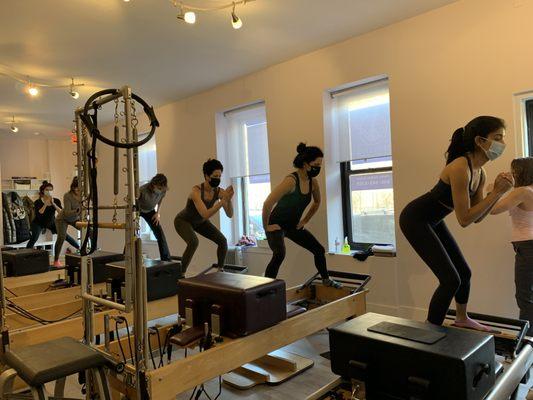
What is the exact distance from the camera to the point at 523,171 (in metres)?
2.54

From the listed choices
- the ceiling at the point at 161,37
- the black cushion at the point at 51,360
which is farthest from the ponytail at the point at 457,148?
the black cushion at the point at 51,360

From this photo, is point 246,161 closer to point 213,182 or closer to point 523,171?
point 213,182

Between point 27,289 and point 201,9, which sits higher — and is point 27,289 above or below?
below

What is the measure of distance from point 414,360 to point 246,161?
13.5 ft

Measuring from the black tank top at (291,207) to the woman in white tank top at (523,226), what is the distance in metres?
1.32

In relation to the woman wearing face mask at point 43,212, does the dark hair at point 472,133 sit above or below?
above

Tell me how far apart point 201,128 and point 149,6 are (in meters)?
2.51

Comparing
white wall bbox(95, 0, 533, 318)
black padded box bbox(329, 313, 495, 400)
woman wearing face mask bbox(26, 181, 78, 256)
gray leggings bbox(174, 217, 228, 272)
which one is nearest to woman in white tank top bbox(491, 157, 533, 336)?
white wall bbox(95, 0, 533, 318)

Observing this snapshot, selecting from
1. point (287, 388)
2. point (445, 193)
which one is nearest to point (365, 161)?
point (445, 193)

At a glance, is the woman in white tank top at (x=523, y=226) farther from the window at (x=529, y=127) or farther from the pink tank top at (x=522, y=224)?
the window at (x=529, y=127)

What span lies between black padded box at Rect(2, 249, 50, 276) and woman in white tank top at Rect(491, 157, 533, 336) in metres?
3.92

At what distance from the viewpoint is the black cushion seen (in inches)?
54.2

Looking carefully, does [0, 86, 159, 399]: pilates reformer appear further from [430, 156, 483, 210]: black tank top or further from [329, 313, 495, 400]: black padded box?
[430, 156, 483, 210]: black tank top

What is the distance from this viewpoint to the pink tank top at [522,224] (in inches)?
99.0
